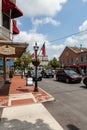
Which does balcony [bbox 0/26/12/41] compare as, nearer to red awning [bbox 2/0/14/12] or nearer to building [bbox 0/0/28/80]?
building [bbox 0/0/28/80]

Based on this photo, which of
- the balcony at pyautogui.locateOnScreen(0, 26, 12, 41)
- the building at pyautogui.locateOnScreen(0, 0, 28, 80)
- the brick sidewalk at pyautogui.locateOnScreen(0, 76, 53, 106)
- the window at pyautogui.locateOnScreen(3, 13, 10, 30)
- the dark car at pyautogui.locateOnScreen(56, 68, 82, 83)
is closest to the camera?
the brick sidewalk at pyautogui.locateOnScreen(0, 76, 53, 106)

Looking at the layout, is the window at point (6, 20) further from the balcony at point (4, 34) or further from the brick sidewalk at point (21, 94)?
the brick sidewalk at point (21, 94)

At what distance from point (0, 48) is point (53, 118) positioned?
6428 millimetres

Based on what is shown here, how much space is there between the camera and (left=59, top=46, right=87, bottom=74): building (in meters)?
51.0

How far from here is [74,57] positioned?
57.4 metres

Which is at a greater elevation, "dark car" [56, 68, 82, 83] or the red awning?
the red awning

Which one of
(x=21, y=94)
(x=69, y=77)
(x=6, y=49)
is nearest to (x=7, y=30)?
(x=6, y=49)

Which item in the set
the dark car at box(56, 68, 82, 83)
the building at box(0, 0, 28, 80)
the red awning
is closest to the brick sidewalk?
the building at box(0, 0, 28, 80)

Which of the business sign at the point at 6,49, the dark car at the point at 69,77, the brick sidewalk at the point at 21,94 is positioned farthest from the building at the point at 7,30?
the dark car at the point at 69,77

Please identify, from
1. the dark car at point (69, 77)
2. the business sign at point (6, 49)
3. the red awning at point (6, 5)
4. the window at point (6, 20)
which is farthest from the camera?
the dark car at point (69, 77)

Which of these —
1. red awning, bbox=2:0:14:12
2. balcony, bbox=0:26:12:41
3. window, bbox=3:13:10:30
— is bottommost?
balcony, bbox=0:26:12:41

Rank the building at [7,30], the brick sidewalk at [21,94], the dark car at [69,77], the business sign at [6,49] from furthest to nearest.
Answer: the dark car at [69,77], the building at [7,30], the business sign at [6,49], the brick sidewalk at [21,94]

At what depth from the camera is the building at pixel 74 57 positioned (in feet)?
167

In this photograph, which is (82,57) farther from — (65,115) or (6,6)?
(65,115)
